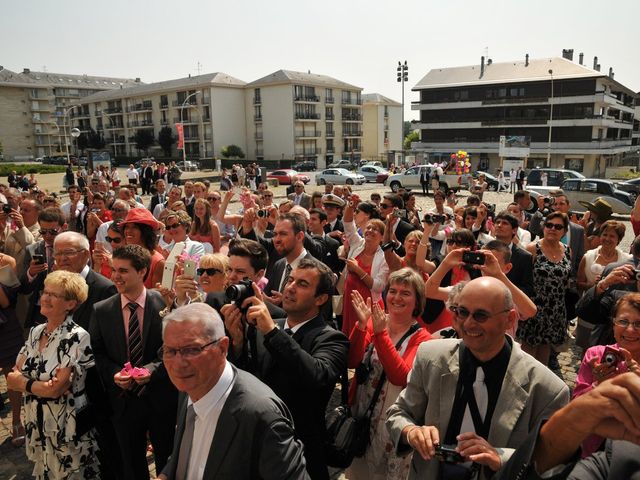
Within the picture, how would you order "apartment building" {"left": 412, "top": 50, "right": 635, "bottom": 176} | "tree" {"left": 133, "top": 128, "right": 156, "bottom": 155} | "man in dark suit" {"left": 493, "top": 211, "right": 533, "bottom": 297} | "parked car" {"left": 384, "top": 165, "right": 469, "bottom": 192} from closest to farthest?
"man in dark suit" {"left": 493, "top": 211, "right": 533, "bottom": 297} < "parked car" {"left": 384, "top": 165, "right": 469, "bottom": 192} < "apartment building" {"left": 412, "top": 50, "right": 635, "bottom": 176} < "tree" {"left": 133, "top": 128, "right": 156, "bottom": 155}

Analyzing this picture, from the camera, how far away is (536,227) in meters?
8.14

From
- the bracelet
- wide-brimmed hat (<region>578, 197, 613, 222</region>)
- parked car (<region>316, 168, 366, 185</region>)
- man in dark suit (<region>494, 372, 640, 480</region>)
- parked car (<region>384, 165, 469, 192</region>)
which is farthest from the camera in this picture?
parked car (<region>316, 168, 366, 185</region>)

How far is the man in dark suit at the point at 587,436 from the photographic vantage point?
122 centimetres

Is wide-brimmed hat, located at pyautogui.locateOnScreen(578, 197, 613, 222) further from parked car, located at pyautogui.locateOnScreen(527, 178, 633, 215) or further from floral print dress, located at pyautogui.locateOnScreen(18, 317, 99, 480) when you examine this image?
parked car, located at pyautogui.locateOnScreen(527, 178, 633, 215)

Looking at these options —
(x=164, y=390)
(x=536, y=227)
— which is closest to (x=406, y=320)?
(x=164, y=390)

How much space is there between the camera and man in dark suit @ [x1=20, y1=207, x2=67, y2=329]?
4.76 metres

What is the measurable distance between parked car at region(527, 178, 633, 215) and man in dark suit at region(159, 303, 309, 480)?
21.0 meters

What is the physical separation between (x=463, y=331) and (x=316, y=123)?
7088cm

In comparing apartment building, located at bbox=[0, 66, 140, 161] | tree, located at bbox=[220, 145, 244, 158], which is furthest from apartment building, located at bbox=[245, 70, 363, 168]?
apartment building, located at bbox=[0, 66, 140, 161]

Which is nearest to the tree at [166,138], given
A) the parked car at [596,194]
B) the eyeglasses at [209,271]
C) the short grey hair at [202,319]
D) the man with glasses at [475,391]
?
the parked car at [596,194]

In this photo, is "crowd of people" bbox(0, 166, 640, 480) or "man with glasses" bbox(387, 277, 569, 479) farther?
"man with glasses" bbox(387, 277, 569, 479)

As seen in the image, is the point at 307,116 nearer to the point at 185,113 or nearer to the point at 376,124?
the point at 185,113

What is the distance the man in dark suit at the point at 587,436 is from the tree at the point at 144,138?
7935 cm

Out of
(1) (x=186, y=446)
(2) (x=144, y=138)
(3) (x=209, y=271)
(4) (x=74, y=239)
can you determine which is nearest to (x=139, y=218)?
(4) (x=74, y=239)
